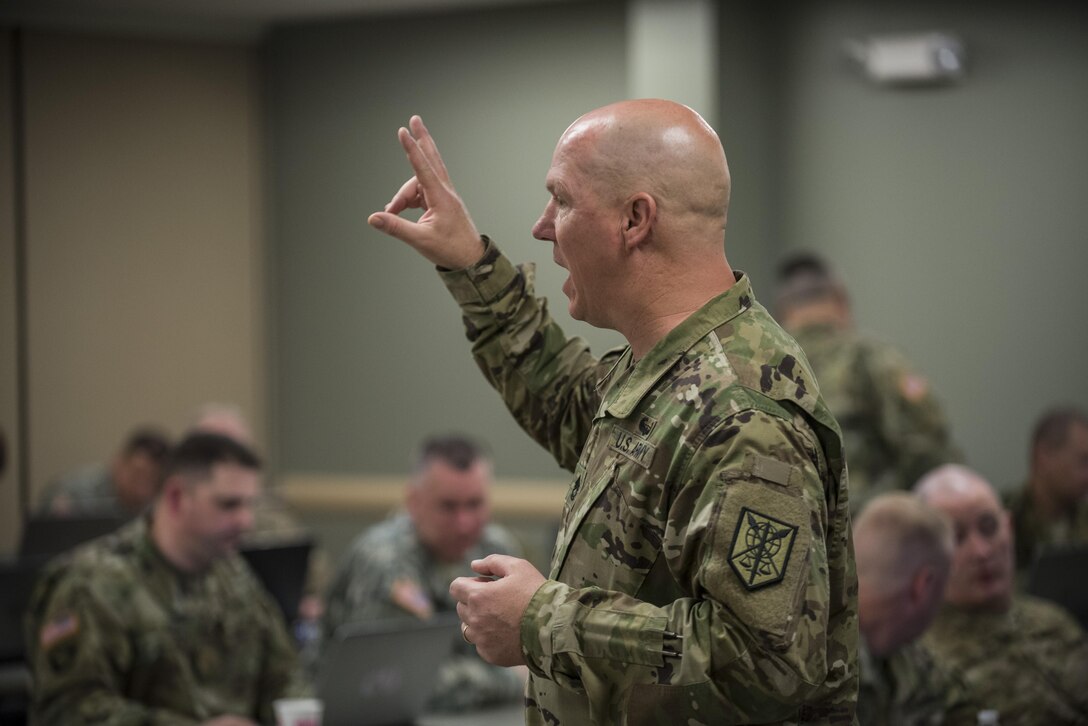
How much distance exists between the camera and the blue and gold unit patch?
1.31 metres

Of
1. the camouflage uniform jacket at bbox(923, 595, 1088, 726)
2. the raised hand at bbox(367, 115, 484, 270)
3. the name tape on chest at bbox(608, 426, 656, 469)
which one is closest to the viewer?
the name tape on chest at bbox(608, 426, 656, 469)

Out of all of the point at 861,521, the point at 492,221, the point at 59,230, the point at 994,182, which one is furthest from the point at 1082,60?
the point at 59,230

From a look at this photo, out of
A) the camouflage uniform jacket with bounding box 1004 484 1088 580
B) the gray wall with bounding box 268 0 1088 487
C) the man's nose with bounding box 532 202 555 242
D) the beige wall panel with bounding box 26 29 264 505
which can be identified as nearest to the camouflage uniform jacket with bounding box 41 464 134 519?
the beige wall panel with bounding box 26 29 264 505

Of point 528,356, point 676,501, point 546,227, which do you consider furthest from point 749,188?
point 676,501

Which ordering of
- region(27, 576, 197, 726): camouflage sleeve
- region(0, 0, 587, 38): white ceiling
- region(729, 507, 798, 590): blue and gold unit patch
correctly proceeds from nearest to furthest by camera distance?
region(729, 507, 798, 590): blue and gold unit patch, region(27, 576, 197, 726): camouflage sleeve, region(0, 0, 587, 38): white ceiling

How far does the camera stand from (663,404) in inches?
57.5

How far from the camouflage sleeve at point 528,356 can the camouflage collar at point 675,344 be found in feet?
1.07

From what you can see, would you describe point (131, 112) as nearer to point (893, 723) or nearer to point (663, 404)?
point (893, 723)

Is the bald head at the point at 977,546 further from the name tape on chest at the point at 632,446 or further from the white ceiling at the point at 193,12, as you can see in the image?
the white ceiling at the point at 193,12

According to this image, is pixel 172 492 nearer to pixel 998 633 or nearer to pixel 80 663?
pixel 80 663

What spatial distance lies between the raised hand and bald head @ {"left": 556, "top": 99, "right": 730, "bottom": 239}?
349 mm

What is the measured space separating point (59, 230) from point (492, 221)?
7.29 ft

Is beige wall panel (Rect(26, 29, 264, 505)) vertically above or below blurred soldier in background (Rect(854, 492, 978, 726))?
above

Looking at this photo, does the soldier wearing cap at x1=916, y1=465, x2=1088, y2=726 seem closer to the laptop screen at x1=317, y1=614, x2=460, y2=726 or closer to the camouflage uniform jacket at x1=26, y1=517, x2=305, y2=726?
the laptop screen at x1=317, y1=614, x2=460, y2=726
